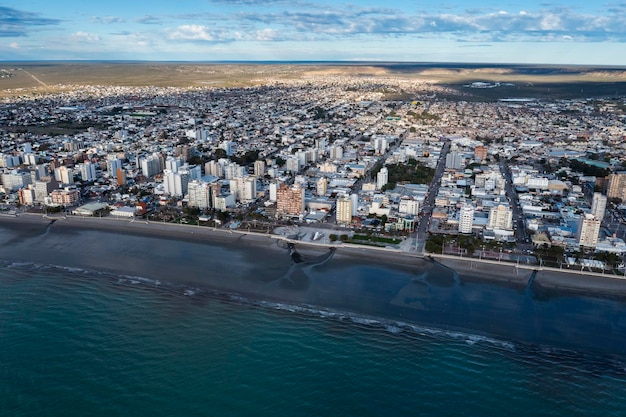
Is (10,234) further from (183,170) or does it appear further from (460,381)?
(460,381)

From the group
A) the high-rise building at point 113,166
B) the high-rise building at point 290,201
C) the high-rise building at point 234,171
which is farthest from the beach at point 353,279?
the high-rise building at point 113,166

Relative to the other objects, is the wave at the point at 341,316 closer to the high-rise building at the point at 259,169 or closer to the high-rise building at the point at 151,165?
the high-rise building at the point at 151,165

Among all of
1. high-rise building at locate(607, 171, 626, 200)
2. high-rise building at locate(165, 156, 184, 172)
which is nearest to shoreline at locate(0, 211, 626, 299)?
high-rise building at locate(165, 156, 184, 172)

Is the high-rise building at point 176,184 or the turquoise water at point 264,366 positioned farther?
the high-rise building at point 176,184

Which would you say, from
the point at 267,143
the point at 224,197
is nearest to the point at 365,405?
the point at 224,197

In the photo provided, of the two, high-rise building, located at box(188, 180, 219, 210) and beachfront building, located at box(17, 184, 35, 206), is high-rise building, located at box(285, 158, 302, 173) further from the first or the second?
beachfront building, located at box(17, 184, 35, 206)
